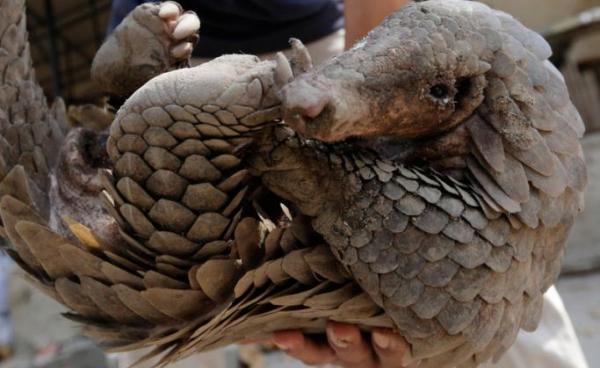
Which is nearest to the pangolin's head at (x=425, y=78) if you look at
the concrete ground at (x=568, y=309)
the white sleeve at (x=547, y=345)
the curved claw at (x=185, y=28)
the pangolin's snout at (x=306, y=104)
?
the pangolin's snout at (x=306, y=104)

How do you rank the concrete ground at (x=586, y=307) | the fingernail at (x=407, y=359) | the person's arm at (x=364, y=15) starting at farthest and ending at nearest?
the concrete ground at (x=586, y=307) < the person's arm at (x=364, y=15) < the fingernail at (x=407, y=359)

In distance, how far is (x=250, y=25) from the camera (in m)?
1.02

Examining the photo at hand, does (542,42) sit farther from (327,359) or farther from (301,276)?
(327,359)

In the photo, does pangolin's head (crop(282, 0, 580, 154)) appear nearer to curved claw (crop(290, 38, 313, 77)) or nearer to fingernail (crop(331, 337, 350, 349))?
curved claw (crop(290, 38, 313, 77))

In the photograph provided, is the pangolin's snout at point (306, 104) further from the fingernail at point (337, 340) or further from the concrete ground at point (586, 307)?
the concrete ground at point (586, 307)

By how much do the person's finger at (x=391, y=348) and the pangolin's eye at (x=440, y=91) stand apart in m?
0.21

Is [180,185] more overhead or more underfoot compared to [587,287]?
more overhead

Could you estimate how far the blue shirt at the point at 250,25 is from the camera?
101cm

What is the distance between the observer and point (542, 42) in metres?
0.60

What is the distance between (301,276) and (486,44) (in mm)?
228

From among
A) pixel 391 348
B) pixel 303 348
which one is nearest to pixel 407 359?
pixel 391 348

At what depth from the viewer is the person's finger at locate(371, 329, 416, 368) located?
24.1 inches

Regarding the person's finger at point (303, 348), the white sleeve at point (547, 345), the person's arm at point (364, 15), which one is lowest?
the white sleeve at point (547, 345)

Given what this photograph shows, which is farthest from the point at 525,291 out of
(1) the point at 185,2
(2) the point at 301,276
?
(1) the point at 185,2
